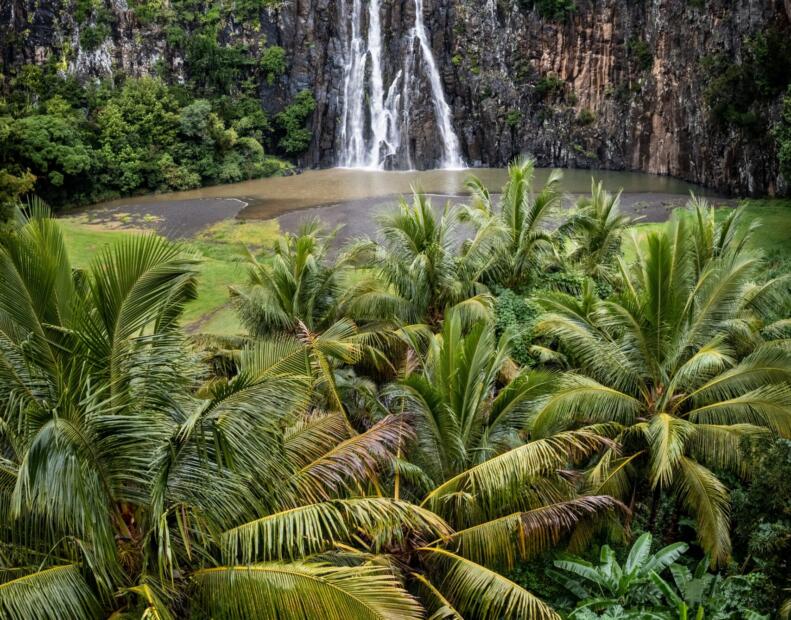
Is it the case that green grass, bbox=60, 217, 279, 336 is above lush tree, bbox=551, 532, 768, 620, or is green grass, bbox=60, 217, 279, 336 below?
above

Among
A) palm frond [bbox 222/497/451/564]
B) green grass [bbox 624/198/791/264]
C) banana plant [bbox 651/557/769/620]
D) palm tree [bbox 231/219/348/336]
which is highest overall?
green grass [bbox 624/198/791/264]

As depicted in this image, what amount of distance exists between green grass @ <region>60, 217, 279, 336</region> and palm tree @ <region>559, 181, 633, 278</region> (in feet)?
25.6

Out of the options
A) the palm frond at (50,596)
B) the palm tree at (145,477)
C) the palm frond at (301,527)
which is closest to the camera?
the palm frond at (50,596)

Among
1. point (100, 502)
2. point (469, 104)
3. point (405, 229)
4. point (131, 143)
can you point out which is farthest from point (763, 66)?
point (131, 143)

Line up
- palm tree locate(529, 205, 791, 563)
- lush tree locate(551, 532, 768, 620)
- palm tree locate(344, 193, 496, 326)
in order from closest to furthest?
lush tree locate(551, 532, 768, 620)
palm tree locate(529, 205, 791, 563)
palm tree locate(344, 193, 496, 326)

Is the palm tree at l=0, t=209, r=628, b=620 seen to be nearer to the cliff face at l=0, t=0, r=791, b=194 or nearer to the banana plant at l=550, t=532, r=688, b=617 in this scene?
the banana plant at l=550, t=532, r=688, b=617

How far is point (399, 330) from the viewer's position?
36.1 ft

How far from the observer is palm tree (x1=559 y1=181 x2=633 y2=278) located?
14.0 m

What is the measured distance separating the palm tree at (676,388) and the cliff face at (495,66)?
24.1 metres

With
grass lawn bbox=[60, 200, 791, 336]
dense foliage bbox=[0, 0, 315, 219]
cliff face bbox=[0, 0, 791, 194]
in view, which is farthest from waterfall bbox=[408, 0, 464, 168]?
grass lawn bbox=[60, 200, 791, 336]

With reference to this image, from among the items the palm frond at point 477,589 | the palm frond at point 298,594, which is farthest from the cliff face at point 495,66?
the palm frond at point 298,594

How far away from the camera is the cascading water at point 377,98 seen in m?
36.6

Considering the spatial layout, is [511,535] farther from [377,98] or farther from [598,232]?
[377,98]

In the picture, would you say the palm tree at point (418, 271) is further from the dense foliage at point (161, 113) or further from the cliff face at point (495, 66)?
the dense foliage at point (161, 113)
